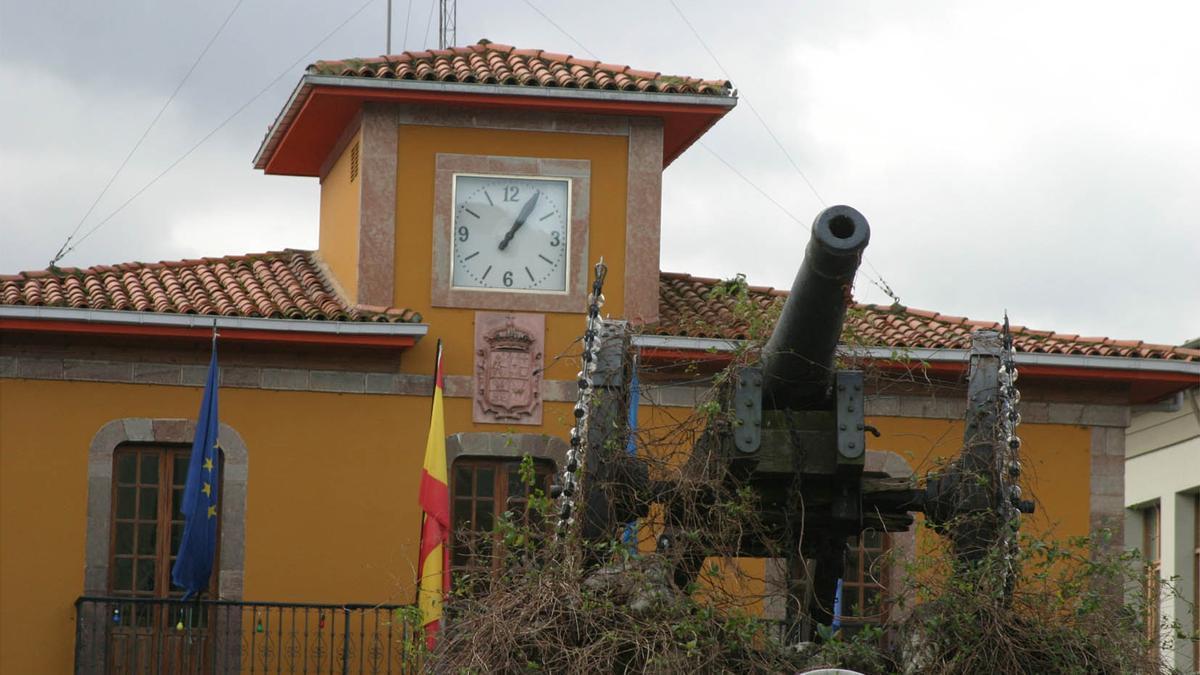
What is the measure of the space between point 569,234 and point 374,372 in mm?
2159

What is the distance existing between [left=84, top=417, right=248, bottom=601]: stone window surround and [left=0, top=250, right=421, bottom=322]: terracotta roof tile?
1005 mm

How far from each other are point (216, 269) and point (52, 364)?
211 centimetres

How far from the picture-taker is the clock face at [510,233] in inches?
750

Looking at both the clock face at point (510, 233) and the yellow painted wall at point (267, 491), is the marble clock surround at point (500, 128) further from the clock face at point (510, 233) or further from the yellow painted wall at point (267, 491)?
the yellow painted wall at point (267, 491)

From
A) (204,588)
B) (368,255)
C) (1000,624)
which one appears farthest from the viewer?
(368,255)

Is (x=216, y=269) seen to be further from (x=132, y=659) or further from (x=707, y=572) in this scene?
(x=707, y=572)

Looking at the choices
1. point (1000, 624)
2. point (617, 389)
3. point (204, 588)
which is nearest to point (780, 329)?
point (617, 389)

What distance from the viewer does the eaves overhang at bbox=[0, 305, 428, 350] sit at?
17.7 metres

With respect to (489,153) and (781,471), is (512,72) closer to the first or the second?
(489,153)

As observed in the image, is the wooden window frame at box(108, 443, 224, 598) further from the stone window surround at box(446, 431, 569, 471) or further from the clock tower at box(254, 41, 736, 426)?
the clock tower at box(254, 41, 736, 426)

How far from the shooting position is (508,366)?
18.7m

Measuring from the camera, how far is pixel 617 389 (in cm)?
1108

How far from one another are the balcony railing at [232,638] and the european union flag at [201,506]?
571 mm

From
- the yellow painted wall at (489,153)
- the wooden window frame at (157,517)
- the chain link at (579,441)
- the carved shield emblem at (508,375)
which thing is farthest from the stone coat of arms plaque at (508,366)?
the chain link at (579,441)
